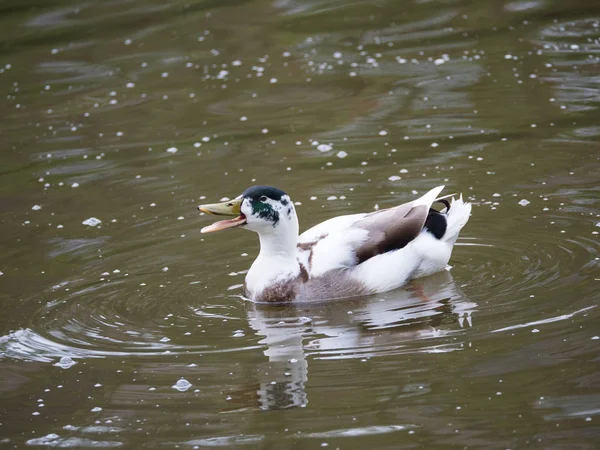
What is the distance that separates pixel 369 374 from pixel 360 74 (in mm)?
9511

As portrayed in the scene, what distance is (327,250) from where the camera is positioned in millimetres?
9586

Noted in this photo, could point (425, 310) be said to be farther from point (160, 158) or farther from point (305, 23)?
point (305, 23)

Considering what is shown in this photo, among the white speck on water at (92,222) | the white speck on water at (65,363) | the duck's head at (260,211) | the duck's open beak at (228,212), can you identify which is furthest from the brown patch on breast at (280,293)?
the white speck on water at (92,222)

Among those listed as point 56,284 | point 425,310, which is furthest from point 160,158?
point 425,310

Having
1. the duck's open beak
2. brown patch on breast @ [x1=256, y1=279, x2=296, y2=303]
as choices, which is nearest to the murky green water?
brown patch on breast @ [x1=256, y1=279, x2=296, y2=303]

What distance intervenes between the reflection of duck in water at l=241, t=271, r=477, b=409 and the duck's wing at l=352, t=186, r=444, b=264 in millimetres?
406

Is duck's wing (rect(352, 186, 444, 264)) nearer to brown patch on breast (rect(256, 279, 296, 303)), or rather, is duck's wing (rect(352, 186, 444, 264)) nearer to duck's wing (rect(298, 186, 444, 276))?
duck's wing (rect(298, 186, 444, 276))

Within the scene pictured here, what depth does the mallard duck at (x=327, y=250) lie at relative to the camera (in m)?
9.46

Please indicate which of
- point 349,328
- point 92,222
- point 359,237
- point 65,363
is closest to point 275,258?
point 359,237

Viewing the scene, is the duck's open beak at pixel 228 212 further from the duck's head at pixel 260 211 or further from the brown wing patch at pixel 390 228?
the brown wing patch at pixel 390 228

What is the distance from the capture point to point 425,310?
29.6 feet

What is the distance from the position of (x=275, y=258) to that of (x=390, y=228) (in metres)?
1.04

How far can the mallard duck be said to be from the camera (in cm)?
946

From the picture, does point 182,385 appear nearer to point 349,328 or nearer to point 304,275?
point 349,328
